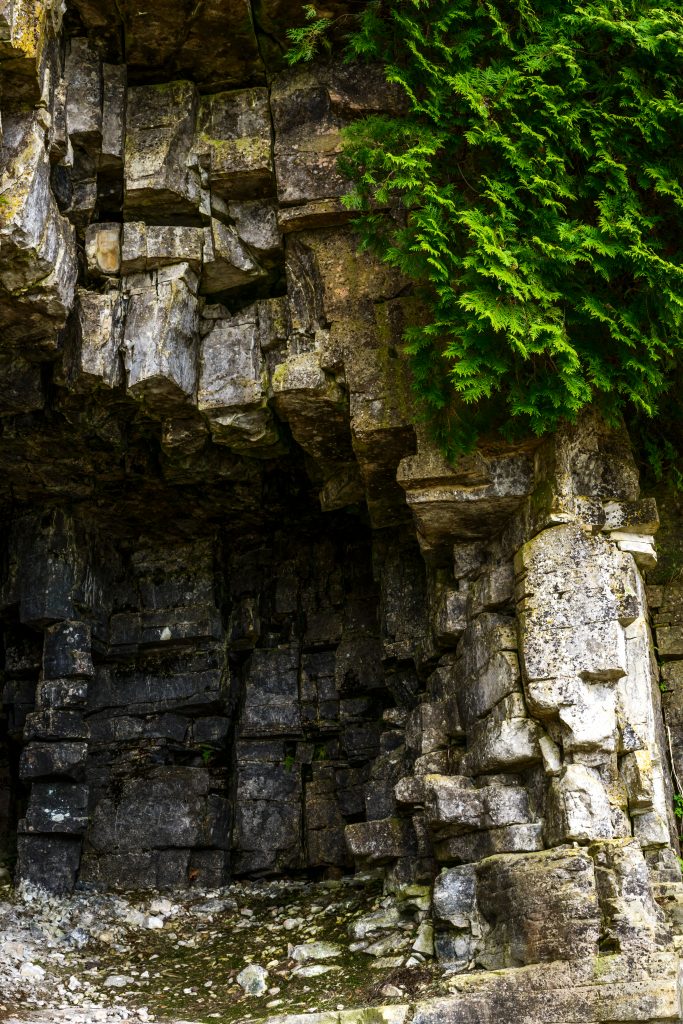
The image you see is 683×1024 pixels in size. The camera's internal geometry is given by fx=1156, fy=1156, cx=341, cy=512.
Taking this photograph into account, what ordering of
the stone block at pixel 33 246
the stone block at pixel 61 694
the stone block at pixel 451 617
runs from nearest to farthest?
the stone block at pixel 33 246 < the stone block at pixel 451 617 < the stone block at pixel 61 694

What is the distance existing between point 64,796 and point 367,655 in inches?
113

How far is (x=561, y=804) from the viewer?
6.63m

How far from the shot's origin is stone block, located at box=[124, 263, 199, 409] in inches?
327

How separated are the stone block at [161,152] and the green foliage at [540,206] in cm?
146

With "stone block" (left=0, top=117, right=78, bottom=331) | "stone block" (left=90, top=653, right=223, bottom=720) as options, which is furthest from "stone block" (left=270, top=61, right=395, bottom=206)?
"stone block" (left=90, top=653, right=223, bottom=720)

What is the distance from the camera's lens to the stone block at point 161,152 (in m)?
8.43

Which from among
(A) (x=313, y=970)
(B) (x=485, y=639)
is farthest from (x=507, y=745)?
(A) (x=313, y=970)

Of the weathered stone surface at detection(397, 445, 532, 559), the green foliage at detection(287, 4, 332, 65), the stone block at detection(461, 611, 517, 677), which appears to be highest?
the green foliage at detection(287, 4, 332, 65)

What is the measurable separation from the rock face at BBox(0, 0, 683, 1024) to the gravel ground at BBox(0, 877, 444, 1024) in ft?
1.12

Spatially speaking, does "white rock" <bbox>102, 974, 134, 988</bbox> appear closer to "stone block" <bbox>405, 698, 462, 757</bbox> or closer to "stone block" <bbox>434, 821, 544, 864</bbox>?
"stone block" <bbox>434, 821, 544, 864</bbox>

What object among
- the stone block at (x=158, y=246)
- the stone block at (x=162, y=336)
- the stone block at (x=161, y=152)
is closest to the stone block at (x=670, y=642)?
the stone block at (x=162, y=336)

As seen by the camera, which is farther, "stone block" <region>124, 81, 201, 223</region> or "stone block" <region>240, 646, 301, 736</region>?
"stone block" <region>240, 646, 301, 736</region>

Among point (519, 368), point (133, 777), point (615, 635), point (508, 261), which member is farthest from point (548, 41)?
point (133, 777)

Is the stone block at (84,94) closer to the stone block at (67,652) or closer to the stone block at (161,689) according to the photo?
the stone block at (67,652)
